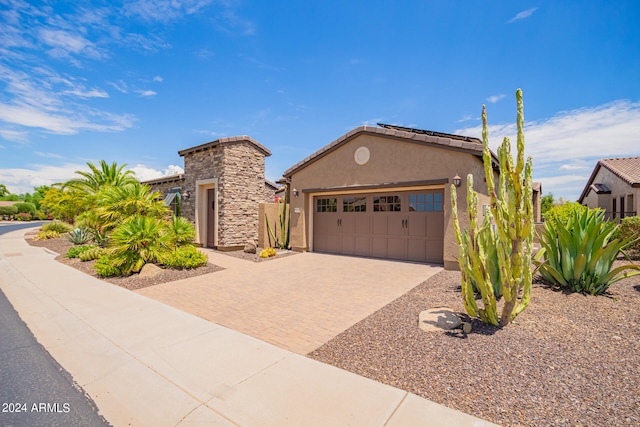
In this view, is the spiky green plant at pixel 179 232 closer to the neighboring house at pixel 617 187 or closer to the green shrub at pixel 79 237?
the green shrub at pixel 79 237

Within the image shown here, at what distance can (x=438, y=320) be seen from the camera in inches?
181

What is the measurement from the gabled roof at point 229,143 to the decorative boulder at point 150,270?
661cm

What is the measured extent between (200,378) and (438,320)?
342 cm

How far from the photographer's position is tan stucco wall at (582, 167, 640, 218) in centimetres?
1742

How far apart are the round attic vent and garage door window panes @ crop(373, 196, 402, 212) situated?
152cm

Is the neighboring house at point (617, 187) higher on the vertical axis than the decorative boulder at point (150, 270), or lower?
higher

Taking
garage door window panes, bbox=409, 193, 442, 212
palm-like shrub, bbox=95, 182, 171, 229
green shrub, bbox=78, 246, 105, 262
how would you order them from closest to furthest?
garage door window panes, bbox=409, 193, 442, 212
palm-like shrub, bbox=95, 182, 171, 229
green shrub, bbox=78, 246, 105, 262

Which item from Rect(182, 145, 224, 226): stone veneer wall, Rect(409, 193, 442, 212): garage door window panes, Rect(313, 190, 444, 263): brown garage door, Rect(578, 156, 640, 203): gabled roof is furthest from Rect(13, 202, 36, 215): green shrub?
Rect(578, 156, 640, 203): gabled roof

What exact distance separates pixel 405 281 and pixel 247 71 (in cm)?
1016

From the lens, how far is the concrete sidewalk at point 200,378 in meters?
2.72

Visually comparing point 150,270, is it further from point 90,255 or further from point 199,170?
point 199,170

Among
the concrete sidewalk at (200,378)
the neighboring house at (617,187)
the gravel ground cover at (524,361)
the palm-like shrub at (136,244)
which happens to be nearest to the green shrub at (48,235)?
the palm-like shrub at (136,244)

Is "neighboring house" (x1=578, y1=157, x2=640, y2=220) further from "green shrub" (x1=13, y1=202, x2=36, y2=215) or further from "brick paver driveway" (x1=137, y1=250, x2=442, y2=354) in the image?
"green shrub" (x1=13, y1=202, x2=36, y2=215)

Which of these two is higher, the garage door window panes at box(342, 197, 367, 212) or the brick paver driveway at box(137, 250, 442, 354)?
the garage door window panes at box(342, 197, 367, 212)
